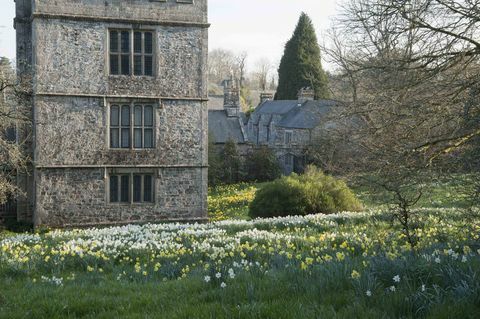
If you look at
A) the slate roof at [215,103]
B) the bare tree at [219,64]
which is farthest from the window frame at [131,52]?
the bare tree at [219,64]

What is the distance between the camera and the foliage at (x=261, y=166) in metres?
39.0

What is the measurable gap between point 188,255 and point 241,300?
12.1 feet

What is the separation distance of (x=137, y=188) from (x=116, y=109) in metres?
3.10

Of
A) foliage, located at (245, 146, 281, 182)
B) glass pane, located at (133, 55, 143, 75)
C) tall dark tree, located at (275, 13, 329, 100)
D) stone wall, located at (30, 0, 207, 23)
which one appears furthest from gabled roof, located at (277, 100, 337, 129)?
glass pane, located at (133, 55, 143, 75)

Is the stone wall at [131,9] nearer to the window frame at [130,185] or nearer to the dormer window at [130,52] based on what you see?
the dormer window at [130,52]

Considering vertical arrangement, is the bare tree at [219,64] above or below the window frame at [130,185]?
above

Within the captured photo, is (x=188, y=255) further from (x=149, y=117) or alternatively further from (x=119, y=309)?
(x=149, y=117)

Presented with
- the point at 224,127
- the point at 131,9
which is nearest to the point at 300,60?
the point at 224,127

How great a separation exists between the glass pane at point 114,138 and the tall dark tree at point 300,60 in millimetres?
36780

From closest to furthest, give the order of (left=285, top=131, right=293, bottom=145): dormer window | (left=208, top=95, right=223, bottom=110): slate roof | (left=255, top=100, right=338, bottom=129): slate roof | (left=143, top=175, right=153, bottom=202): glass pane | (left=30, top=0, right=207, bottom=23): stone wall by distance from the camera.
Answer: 1. (left=30, top=0, right=207, bottom=23): stone wall
2. (left=143, top=175, right=153, bottom=202): glass pane
3. (left=255, top=100, right=338, bottom=129): slate roof
4. (left=285, top=131, right=293, bottom=145): dormer window
5. (left=208, top=95, right=223, bottom=110): slate roof

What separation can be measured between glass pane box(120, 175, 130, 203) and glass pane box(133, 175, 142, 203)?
10.5 inches

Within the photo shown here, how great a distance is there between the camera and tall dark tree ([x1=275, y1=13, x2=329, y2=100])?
56.3 metres

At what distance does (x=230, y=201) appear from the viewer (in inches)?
1154

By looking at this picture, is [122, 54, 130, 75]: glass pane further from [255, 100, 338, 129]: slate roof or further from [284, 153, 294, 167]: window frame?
[284, 153, 294, 167]: window frame
